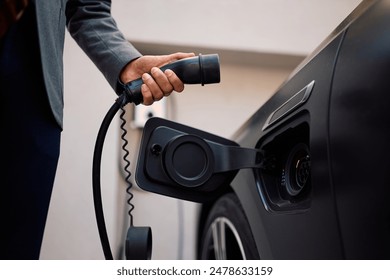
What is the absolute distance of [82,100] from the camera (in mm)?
1781

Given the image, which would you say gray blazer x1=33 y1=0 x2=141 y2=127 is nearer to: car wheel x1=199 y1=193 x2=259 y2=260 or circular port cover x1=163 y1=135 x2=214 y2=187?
circular port cover x1=163 y1=135 x2=214 y2=187

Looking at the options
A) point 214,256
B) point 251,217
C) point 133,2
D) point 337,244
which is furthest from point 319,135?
point 133,2

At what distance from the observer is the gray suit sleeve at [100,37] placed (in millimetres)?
822

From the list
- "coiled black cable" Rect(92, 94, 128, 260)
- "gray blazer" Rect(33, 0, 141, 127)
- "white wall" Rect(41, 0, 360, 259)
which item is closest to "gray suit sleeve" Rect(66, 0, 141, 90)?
"gray blazer" Rect(33, 0, 141, 127)

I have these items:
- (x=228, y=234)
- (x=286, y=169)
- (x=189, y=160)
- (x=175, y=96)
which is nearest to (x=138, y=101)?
(x=189, y=160)

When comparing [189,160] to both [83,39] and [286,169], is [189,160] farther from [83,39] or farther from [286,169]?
[83,39]

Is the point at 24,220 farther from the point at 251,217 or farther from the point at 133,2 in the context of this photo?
the point at 133,2

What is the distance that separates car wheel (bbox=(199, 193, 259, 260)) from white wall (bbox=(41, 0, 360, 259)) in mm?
462

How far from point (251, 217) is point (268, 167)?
12cm

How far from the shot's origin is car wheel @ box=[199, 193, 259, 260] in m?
0.94

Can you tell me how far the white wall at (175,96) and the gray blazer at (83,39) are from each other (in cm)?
90

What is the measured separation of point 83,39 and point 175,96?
113 cm

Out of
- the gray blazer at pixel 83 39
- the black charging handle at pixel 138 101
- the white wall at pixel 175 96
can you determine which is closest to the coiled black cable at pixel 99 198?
the black charging handle at pixel 138 101

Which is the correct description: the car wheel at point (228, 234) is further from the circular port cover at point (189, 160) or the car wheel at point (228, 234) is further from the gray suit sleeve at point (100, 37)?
the gray suit sleeve at point (100, 37)
